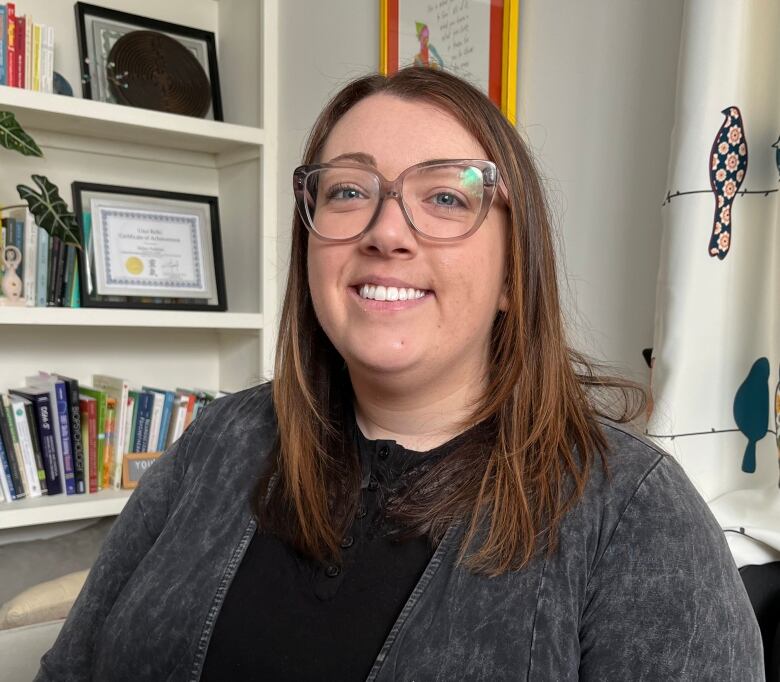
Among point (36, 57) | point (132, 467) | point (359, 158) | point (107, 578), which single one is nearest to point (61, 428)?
point (132, 467)

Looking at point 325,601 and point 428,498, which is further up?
point 428,498

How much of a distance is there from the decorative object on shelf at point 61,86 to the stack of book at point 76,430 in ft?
2.64

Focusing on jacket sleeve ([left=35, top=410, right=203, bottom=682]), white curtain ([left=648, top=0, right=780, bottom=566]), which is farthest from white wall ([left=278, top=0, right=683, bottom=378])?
jacket sleeve ([left=35, top=410, right=203, bottom=682])

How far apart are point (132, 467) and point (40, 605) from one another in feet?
2.02

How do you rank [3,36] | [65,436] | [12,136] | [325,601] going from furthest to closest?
1. [65,436]
2. [3,36]
3. [12,136]
4. [325,601]

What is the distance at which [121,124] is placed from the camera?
232cm

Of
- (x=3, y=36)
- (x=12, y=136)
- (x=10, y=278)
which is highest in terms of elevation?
(x=3, y=36)

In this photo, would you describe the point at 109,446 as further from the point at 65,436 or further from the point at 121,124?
the point at 121,124

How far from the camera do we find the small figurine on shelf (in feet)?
7.16

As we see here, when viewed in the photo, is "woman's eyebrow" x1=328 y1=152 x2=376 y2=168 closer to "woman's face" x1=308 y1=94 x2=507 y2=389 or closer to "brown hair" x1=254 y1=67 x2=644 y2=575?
"woman's face" x1=308 y1=94 x2=507 y2=389

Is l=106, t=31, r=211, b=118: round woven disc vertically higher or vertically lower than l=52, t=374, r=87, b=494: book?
higher

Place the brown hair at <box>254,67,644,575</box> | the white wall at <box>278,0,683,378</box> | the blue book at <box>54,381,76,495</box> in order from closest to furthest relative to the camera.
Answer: the brown hair at <box>254,67,644,575</box> → the white wall at <box>278,0,683,378</box> → the blue book at <box>54,381,76,495</box>

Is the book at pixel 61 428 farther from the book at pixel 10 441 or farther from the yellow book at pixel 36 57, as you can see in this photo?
the yellow book at pixel 36 57

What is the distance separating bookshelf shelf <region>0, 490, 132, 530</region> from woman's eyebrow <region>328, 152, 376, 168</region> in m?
1.55
